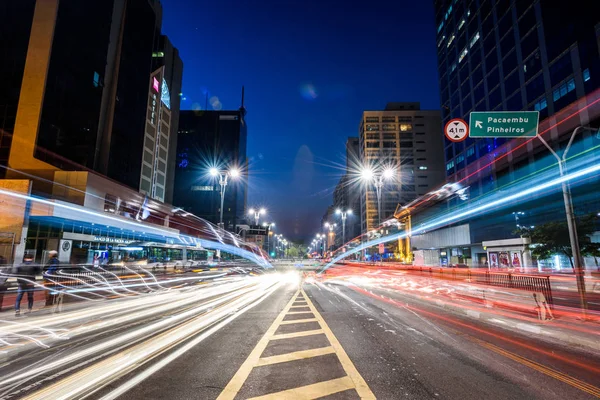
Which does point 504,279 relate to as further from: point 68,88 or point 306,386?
point 68,88

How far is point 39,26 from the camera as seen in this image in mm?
36625

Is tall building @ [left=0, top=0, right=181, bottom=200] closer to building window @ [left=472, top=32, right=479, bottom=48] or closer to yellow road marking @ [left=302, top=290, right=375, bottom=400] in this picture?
yellow road marking @ [left=302, top=290, right=375, bottom=400]

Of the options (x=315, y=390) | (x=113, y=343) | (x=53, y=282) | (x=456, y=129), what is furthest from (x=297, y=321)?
(x=53, y=282)

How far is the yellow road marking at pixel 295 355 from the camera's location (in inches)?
237

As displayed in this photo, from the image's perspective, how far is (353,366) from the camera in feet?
18.9

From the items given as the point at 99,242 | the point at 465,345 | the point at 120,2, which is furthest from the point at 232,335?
the point at 120,2

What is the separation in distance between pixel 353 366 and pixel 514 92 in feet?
196

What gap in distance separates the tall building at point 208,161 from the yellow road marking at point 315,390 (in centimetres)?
13676

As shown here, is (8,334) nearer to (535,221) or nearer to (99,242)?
(99,242)

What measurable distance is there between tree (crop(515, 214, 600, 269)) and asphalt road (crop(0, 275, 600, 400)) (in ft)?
64.1

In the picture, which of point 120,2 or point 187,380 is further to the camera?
point 120,2

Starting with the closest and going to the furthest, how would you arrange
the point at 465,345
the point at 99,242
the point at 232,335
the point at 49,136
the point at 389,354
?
the point at 389,354
the point at 465,345
the point at 232,335
the point at 49,136
the point at 99,242

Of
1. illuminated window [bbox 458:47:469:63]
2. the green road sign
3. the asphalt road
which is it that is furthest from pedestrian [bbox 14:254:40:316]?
illuminated window [bbox 458:47:469:63]

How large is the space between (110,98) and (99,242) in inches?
955
